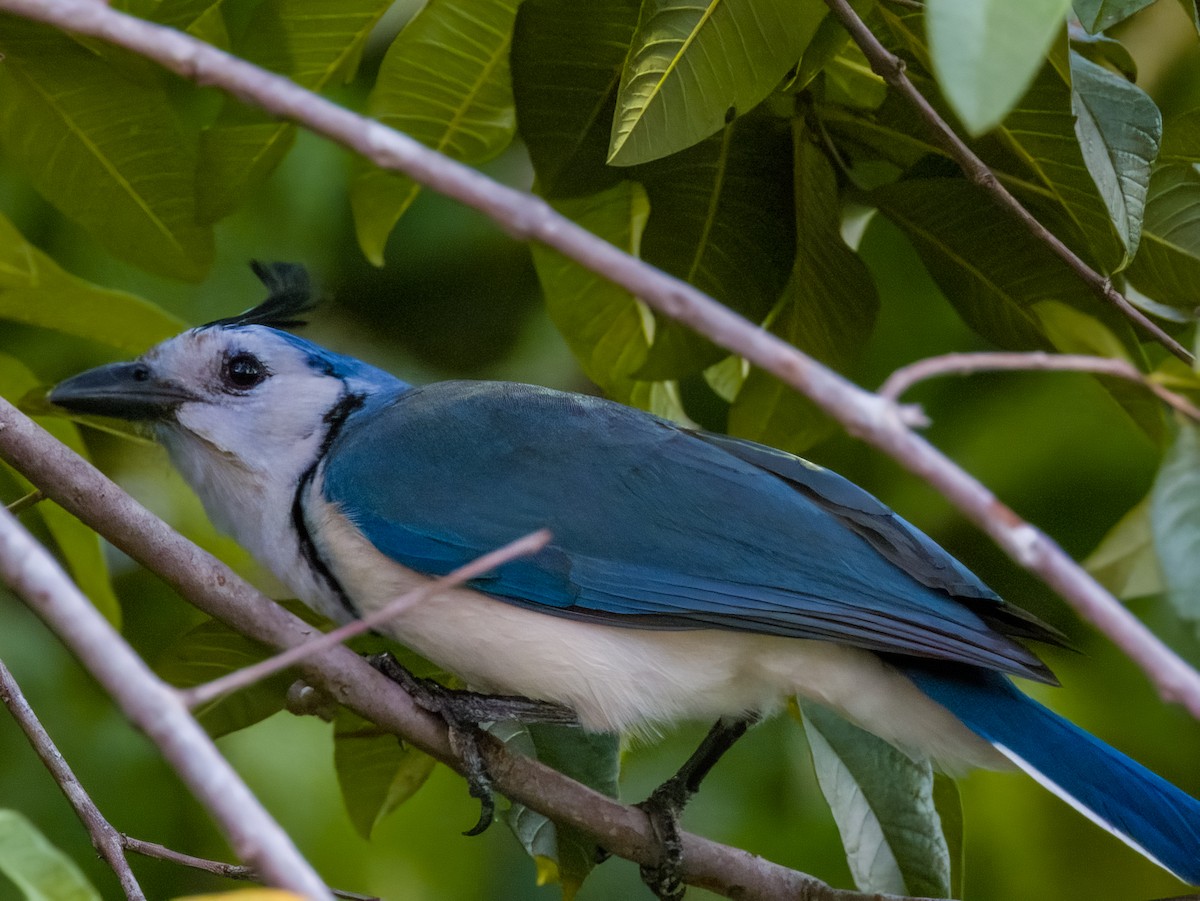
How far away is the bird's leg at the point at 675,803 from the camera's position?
102 inches

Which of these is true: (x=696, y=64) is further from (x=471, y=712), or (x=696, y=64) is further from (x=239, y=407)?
(x=239, y=407)

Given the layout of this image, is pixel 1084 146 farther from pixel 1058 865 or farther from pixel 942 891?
pixel 1058 865

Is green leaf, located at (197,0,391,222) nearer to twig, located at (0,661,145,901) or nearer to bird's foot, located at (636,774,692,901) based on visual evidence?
twig, located at (0,661,145,901)

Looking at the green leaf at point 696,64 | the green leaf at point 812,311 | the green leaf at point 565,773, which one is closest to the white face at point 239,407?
the green leaf at point 565,773

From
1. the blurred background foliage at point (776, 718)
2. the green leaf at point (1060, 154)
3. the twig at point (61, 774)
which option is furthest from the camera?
the blurred background foliage at point (776, 718)

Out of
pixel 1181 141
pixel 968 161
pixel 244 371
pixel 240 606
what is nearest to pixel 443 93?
pixel 244 371

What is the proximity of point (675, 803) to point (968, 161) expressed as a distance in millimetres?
1350

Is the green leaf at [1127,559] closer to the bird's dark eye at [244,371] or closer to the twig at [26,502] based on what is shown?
the bird's dark eye at [244,371]

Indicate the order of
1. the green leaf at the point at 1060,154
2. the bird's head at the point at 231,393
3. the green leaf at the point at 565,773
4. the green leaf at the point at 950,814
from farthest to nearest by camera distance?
the bird's head at the point at 231,393, the green leaf at the point at 950,814, the green leaf at the point at 565,773, the green leaf at the point at 1060,154

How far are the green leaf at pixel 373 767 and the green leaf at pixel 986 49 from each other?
188cm

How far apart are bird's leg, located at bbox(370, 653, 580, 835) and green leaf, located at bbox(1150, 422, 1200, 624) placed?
1240mm

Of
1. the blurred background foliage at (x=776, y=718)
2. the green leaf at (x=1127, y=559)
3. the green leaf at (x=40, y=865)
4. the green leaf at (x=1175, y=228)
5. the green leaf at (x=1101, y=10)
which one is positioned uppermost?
the green leaf at (x=1101, y=10)

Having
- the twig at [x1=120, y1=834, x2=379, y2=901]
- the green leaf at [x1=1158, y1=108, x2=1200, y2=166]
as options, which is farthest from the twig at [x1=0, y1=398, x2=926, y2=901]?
the green leaf at [x1=1158, y1=108, x2=1200, y2=166]

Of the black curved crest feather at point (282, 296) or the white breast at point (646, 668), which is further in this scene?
the black curved crest feather at point (282, 296)
